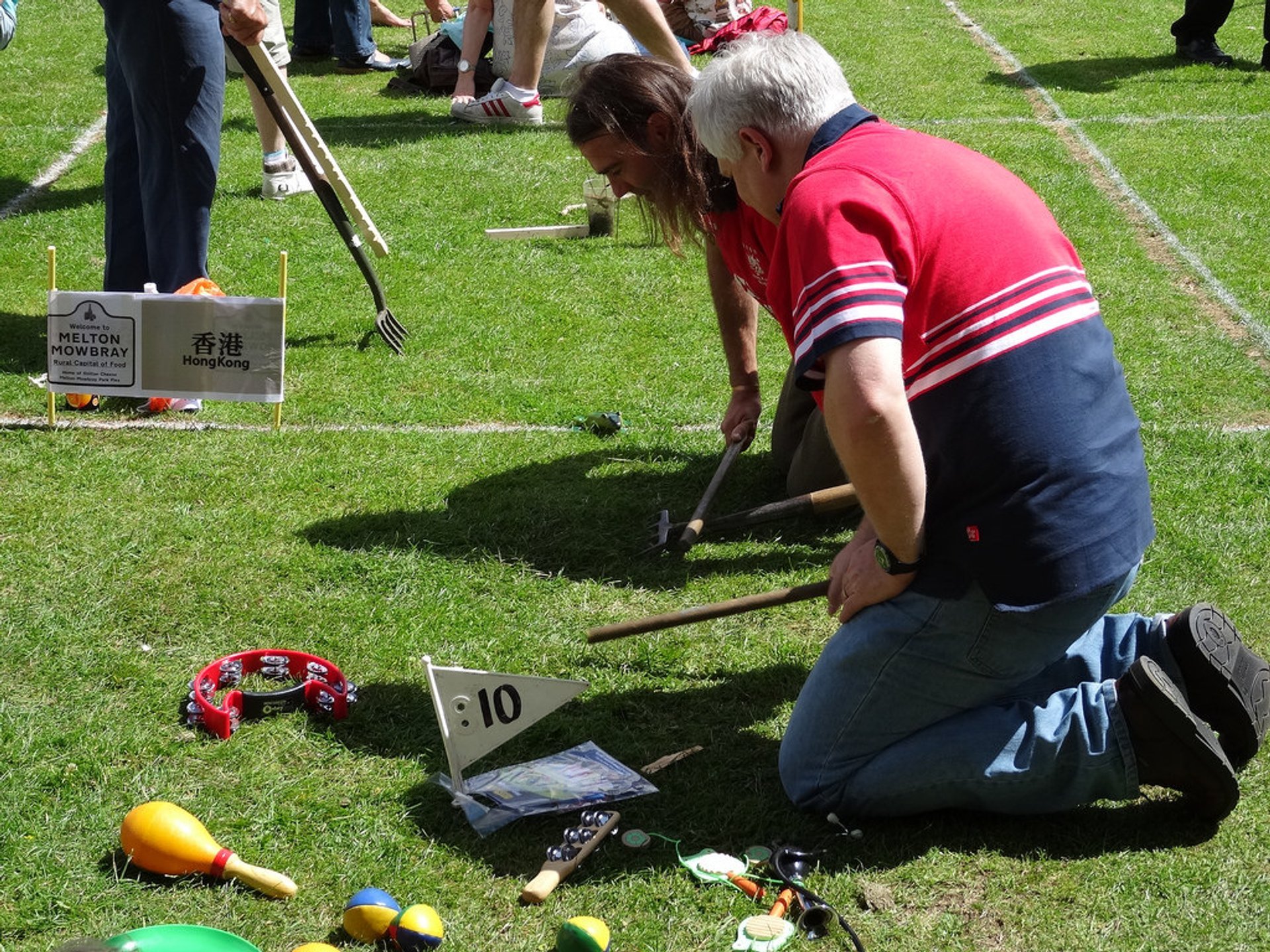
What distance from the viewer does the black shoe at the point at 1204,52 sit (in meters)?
10.0

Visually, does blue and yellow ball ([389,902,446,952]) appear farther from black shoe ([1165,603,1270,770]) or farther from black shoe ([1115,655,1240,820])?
black shoe ([1165,603,1270,770])

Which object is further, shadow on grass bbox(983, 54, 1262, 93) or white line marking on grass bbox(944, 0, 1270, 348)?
shadow on grass bbox(983, 54, 1262, 93)

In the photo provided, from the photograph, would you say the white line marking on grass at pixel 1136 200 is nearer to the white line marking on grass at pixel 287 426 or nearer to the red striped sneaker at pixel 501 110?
the white line marking on grass at pixel 287 426

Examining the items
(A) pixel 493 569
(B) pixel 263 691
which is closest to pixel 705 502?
(A) pixel 493 569

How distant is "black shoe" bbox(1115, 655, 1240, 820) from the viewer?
8.96ft

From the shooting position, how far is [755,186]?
285 cm

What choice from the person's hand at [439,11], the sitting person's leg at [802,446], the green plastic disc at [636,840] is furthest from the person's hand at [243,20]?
the person's hand at [439,11]

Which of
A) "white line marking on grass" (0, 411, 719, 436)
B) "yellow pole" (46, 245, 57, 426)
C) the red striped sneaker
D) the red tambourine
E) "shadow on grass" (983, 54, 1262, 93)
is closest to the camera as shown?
the red tambourine

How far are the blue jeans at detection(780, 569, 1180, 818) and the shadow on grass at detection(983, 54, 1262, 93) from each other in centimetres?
766

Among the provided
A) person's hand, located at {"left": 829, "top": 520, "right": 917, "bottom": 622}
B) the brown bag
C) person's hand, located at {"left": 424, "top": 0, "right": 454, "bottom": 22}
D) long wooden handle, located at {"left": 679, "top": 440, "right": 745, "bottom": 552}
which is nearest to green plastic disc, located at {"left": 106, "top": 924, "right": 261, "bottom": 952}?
person's hand, located at {"left": 829, "top": 520, "right": 917, "bottom": 622}

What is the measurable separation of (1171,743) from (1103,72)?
8.41 meters

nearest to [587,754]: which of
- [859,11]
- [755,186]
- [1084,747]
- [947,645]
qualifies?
[947,645]

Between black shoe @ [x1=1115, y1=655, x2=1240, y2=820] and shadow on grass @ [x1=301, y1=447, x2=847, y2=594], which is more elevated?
black shoe @ [x1=1115, y1=655, x2=1240, y2=820]

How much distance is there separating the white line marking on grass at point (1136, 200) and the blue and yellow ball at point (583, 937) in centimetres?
433
